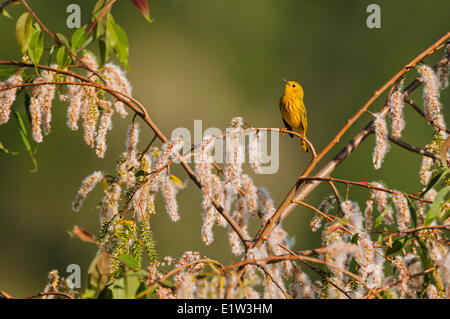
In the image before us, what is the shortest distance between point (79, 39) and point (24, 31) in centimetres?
10

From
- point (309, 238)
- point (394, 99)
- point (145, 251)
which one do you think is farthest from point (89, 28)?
point (309, 238)

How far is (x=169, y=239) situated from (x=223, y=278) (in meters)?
5.67

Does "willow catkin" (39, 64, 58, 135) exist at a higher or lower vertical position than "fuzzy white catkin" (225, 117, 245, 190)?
higher

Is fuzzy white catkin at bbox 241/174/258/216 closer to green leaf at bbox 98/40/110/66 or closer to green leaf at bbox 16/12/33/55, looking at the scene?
green leaf at bbox 98/40/110/66

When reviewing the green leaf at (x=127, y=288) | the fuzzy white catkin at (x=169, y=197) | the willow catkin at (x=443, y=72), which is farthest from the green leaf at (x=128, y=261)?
the willow catkin at (x=443, y=72)

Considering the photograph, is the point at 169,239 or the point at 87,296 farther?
the point at 169,239

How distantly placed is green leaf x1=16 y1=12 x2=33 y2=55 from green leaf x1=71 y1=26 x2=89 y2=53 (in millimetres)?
85

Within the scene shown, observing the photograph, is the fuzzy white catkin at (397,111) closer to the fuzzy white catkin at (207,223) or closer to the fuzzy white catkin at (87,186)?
the fuzzy white catkin at (207,223)

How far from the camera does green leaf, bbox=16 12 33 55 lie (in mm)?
1007

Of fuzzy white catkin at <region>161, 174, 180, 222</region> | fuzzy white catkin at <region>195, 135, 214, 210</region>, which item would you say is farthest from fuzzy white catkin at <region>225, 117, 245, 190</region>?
fuzzy white catkin at <region>161, 174, 180, 222</region>

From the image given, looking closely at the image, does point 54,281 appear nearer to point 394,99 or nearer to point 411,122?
point 394,99

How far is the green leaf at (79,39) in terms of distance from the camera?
3.29 ft

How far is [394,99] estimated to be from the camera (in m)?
1.06

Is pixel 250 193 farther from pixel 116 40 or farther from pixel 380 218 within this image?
pixel 116 40
